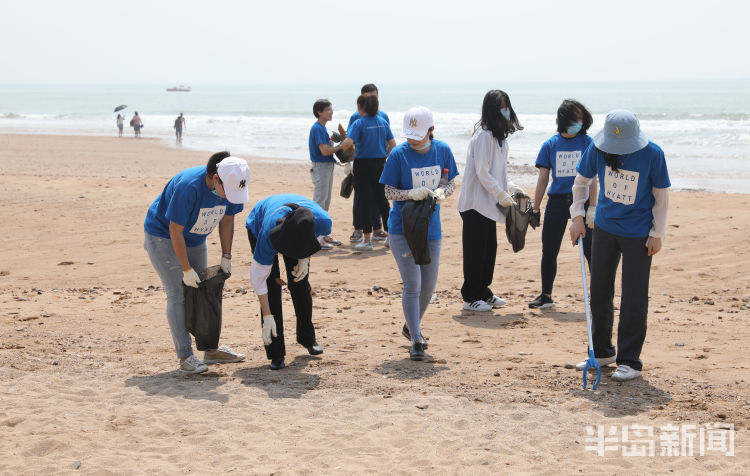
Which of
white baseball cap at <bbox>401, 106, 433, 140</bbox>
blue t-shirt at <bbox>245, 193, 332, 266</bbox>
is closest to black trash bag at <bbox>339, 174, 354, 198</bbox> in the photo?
white baseball cap at <bbox>401, 106, 433, 140</bbox>

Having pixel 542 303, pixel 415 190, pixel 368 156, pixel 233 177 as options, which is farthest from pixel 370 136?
pixel 233 177

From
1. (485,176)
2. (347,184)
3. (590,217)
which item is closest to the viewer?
(590,217)

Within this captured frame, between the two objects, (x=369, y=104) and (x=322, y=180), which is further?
(x=322, y=180)

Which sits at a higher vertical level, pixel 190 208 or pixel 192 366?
pixel 190 208

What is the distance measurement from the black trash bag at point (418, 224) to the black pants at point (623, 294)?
3.57 ft

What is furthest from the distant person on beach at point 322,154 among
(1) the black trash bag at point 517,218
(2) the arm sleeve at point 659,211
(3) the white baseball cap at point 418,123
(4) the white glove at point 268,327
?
(2) the arm sleeve at point 659,211

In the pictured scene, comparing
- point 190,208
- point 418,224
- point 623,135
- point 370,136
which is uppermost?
point 623,135

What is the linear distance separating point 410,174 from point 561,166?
1.77 metres

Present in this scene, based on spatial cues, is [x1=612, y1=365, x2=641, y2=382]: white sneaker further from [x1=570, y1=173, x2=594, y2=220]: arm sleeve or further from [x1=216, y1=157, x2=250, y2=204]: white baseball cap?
[x1=216, y1=157, x2=250, y2=204]: white baseball cap

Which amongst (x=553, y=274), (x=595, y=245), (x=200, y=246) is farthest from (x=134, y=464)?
(x=553, y=274)

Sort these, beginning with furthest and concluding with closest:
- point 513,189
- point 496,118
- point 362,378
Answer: point 513,189 → point 496,118 → point 362,378

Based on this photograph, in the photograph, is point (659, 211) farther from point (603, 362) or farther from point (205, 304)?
point (205, 304)

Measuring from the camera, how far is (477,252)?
679 cm

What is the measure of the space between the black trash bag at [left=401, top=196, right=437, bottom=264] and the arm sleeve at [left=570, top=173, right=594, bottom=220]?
0.92 metres
